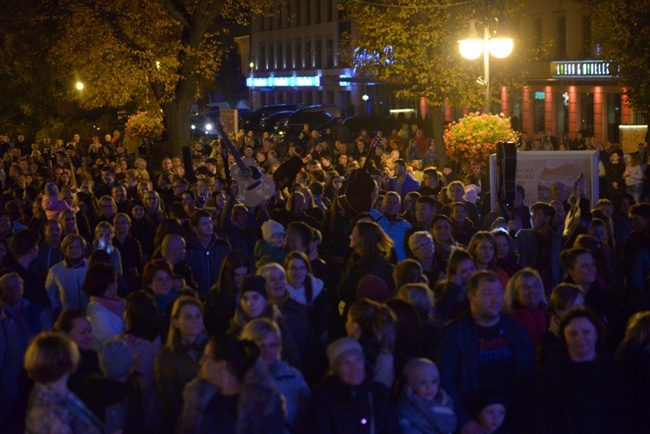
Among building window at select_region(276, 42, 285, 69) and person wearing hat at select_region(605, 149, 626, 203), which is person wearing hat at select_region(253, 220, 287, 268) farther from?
building window at select_region(276, 42, 285, 69)

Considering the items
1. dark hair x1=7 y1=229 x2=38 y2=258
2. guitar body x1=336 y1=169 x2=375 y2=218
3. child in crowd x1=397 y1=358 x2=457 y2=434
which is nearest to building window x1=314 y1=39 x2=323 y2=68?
guitar body x1=336 y1=169 x2=375 y2=218

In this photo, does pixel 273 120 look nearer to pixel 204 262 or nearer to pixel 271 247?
pixel 204 262

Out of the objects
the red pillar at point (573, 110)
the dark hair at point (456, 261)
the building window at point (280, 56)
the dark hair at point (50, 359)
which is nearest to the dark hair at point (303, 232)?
the dark hair at point (456, 261)

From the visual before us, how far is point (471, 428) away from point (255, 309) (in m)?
1.56

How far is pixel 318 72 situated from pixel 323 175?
54.7 metres

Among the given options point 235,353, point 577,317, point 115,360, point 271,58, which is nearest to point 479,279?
point 577,317

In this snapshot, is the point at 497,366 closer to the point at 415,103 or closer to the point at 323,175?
the point at 323,175

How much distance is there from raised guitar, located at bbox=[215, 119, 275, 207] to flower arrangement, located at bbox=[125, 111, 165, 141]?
21.8 metres

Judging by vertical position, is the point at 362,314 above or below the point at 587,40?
below

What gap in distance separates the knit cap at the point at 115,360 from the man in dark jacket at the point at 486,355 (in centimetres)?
184

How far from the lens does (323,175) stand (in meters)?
16.2

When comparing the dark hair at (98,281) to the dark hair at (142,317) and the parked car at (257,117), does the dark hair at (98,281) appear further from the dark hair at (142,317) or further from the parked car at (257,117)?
the parked car at (257,117)

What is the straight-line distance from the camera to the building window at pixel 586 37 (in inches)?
1567

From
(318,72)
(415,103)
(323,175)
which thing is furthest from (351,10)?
(318,72)
